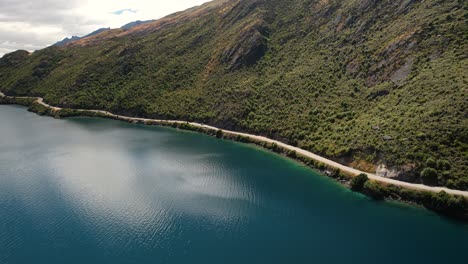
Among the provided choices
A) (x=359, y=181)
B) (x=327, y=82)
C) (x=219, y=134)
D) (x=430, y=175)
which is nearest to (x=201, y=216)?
(x=359, y=181)

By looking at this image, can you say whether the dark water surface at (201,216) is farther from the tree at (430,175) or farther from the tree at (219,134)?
the tree at (219,134)

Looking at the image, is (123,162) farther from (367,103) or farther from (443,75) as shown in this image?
(443,75)

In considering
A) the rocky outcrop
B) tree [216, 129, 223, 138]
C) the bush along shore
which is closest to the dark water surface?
the bush along shore

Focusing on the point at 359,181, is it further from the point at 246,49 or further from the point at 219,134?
the point at 246,49

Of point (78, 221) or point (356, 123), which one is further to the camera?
point (356, 123)

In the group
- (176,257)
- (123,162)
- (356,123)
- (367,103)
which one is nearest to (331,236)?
(176,257)

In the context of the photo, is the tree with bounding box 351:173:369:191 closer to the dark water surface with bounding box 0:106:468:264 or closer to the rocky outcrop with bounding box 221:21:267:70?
the dark water surface with bounding box 0:106:468:264
